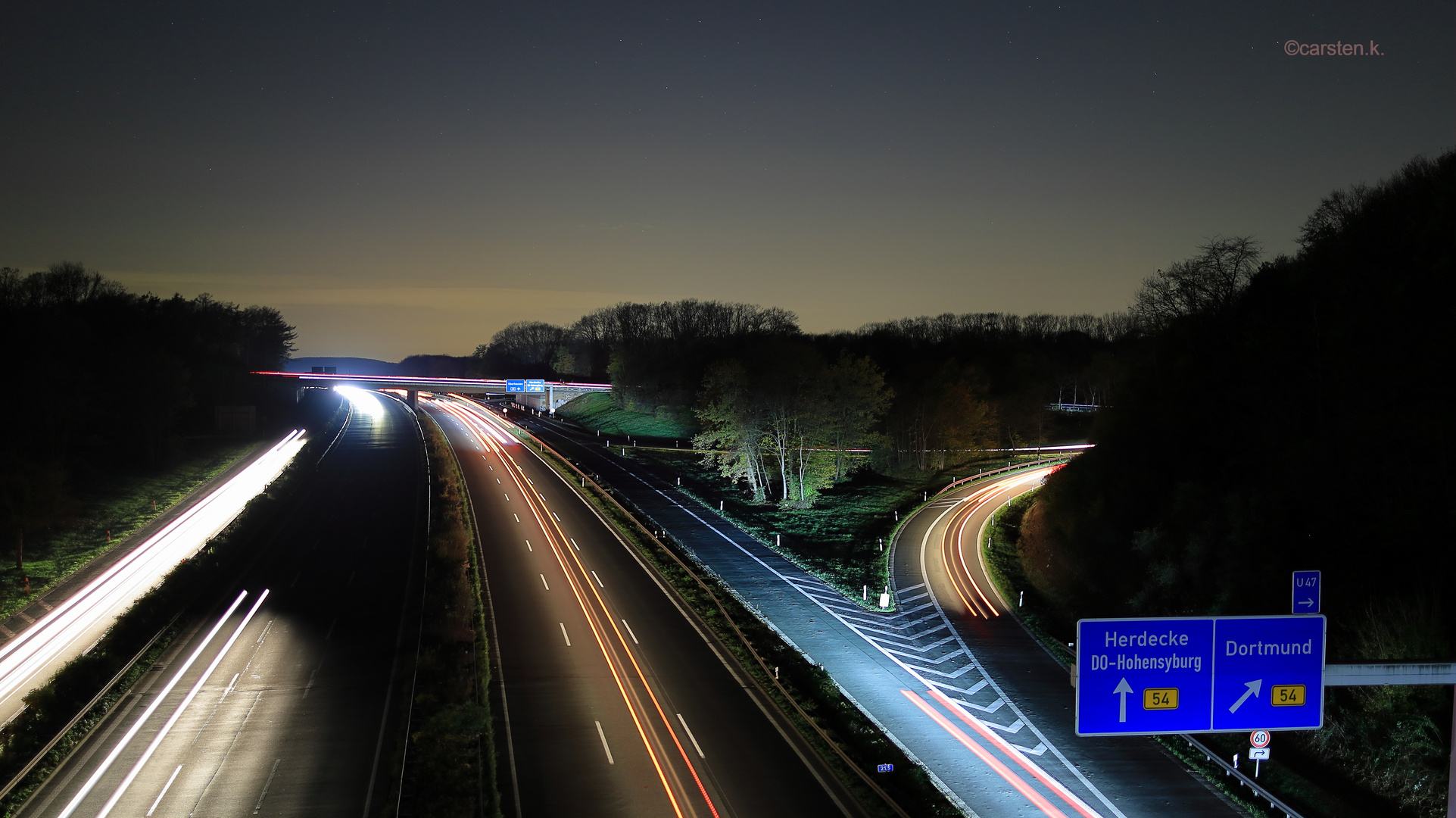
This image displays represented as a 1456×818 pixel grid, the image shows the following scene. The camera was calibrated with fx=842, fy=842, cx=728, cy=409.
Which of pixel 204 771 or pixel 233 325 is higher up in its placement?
pixel 233 325

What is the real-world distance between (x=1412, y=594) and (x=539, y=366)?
181 meters

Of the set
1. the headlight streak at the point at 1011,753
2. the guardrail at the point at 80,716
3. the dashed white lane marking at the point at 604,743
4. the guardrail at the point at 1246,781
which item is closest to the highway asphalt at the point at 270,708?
the guardrail at the point at 80,716

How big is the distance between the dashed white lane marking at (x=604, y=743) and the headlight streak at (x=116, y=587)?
17109mm

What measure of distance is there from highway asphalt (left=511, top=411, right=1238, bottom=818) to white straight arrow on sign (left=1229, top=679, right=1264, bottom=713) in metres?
6.58

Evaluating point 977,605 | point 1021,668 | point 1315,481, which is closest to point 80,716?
point 1021,668

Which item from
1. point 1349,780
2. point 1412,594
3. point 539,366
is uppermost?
point 539,366

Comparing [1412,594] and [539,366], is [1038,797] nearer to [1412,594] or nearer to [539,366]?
[1412,594]

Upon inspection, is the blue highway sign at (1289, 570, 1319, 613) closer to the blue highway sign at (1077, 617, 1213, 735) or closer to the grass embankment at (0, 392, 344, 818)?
the blue highway sign at (1077, 617, 1213, 735)

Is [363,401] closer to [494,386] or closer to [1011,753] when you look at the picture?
[494,386]

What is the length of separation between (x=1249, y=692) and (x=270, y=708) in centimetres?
2345

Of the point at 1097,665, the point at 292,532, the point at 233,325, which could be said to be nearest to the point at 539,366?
the point at 233,325

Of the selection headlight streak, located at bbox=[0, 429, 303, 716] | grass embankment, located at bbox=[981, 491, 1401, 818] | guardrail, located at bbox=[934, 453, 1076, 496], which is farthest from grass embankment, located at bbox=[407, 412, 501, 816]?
guardrail, located at bbox=[934, 453, 1076, 496]

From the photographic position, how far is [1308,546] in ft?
89.4

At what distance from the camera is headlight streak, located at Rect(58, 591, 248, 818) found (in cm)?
1825
